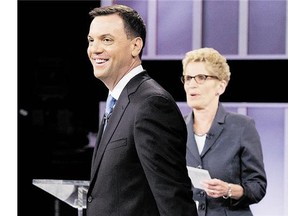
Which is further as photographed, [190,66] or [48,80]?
[48,80]

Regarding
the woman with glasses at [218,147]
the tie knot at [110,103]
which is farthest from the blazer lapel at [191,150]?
the tie knot at [110,103]

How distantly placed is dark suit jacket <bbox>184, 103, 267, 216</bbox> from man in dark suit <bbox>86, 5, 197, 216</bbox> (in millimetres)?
922

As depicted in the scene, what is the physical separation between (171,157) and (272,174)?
2464 mm

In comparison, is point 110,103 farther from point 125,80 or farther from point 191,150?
point 191,150

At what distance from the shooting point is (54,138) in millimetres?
4281

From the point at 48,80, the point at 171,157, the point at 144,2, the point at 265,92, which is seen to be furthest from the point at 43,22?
the point at 171,157

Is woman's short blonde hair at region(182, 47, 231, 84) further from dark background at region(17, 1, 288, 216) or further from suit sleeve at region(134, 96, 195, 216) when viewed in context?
dark background at region(17, 1, 288, 216)

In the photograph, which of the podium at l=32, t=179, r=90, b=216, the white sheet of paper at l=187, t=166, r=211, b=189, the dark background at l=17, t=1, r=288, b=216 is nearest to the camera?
the podium at l=32, t=179, r=90, b=216

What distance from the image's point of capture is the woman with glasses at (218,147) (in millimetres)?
2715

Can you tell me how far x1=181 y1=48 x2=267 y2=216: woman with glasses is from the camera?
2.71 meters

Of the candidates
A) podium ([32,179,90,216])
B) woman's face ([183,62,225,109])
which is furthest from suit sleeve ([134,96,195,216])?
woman's face ([183,62,225,109])

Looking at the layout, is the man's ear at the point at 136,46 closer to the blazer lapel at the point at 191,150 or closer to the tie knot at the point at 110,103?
the tie knot at the point at 110,103

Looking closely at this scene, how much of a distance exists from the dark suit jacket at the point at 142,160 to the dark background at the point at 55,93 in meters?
2.37
